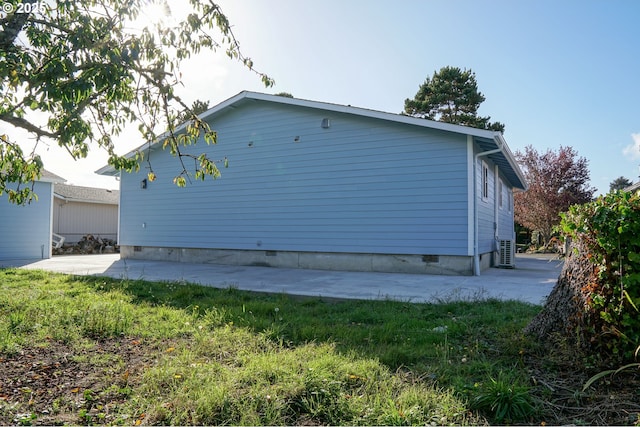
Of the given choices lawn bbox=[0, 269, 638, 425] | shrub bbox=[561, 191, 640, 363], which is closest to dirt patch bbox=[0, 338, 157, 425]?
lawn bbox=[0, 269, 638, 425]

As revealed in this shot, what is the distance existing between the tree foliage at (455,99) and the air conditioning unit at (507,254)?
57.3 ft

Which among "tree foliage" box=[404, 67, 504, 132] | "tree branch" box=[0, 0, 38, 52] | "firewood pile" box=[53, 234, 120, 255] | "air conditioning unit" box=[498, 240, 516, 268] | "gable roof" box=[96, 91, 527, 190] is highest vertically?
"tree foliage" box=[404, 67, 504, 132]

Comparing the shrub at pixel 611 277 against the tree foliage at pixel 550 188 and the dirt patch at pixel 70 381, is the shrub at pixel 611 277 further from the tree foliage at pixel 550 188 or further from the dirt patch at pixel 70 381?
the tree foliage at pixel 550 188

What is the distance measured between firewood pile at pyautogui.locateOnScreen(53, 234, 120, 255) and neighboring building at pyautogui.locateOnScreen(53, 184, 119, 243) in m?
1.12

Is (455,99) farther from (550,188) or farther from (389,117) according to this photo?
(389,117)

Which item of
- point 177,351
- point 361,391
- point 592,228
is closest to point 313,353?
point 361,391

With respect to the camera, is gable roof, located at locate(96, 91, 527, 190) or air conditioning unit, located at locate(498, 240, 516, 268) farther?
air conditioning unit, located at locate(498, 240, 516, 268)

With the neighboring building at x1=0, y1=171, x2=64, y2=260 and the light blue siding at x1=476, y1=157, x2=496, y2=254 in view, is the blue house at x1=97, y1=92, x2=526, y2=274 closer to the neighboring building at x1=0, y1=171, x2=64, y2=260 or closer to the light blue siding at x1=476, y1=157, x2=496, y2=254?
the light blue siding at x1=476, y1=157, x2=496, y2=254

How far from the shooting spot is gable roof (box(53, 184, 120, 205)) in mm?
20000

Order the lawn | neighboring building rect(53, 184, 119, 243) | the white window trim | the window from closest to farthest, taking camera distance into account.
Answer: the lawn → the white window trim → the window → neighboring building rect(53, 184, 119, 243)

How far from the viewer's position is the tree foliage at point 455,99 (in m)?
27.7

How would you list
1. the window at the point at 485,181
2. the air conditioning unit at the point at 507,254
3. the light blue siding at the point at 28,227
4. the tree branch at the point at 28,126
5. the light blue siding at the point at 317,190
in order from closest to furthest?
1. the tree branch at the point at 28,126
2. the light blue siding at the point at 317,190
3. the window at the point at 485,181
4. the air conditioning unit at the point at 507,254
5. the light blue siding at the point at 28,227

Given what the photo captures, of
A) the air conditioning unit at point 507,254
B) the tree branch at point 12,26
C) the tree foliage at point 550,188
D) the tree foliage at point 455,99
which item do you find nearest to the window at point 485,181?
the air conditioning unit at point 507,254

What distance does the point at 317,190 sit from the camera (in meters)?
10.7
